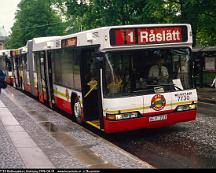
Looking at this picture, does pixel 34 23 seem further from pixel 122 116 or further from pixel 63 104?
pixel 122 116

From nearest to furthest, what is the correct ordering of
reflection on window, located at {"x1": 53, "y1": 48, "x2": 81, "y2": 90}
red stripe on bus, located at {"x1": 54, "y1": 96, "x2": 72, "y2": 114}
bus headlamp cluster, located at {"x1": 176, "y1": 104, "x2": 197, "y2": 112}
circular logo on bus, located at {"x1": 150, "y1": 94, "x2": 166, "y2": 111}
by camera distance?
circular logo on bus, located at {"x1": 150, "y1": 94, "x2": 166, "y2": 111}, bus headlamp cluster, located at {"x1": 176, "y1": 104, "x2": 197, "y2": 112}, reflection on window, located at {"x1": 53, "y1": 48, "x2": 81, "y2": 90}, red stripe on bus, located at {"x1": 54, "y1": 96, "x2": 72, "y2": 114}

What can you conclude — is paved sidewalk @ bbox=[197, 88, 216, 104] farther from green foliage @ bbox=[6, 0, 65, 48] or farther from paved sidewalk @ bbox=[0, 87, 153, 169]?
green foliage @ bbox=[6, 0, 65, 48]

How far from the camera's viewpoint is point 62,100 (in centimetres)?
1480

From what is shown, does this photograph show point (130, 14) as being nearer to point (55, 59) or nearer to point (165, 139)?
point (55, 59)

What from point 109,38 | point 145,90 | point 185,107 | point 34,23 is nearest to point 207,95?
point 185,107

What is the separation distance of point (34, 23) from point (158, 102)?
58.2m

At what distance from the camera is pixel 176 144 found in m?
9.99

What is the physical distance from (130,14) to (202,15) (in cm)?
740

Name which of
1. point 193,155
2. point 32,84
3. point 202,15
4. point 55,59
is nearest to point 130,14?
point 202,15

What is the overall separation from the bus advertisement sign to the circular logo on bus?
4.37ft

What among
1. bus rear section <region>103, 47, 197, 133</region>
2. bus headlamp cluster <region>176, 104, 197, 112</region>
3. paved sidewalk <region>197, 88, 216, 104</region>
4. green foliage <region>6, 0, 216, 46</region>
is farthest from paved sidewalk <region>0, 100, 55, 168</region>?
green foliage <region>6, 0, 216, 46</region>

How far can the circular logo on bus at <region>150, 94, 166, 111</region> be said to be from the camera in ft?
34.3

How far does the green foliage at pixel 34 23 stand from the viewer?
6625 cm

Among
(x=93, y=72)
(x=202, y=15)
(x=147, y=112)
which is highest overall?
(x=202, y=15)
